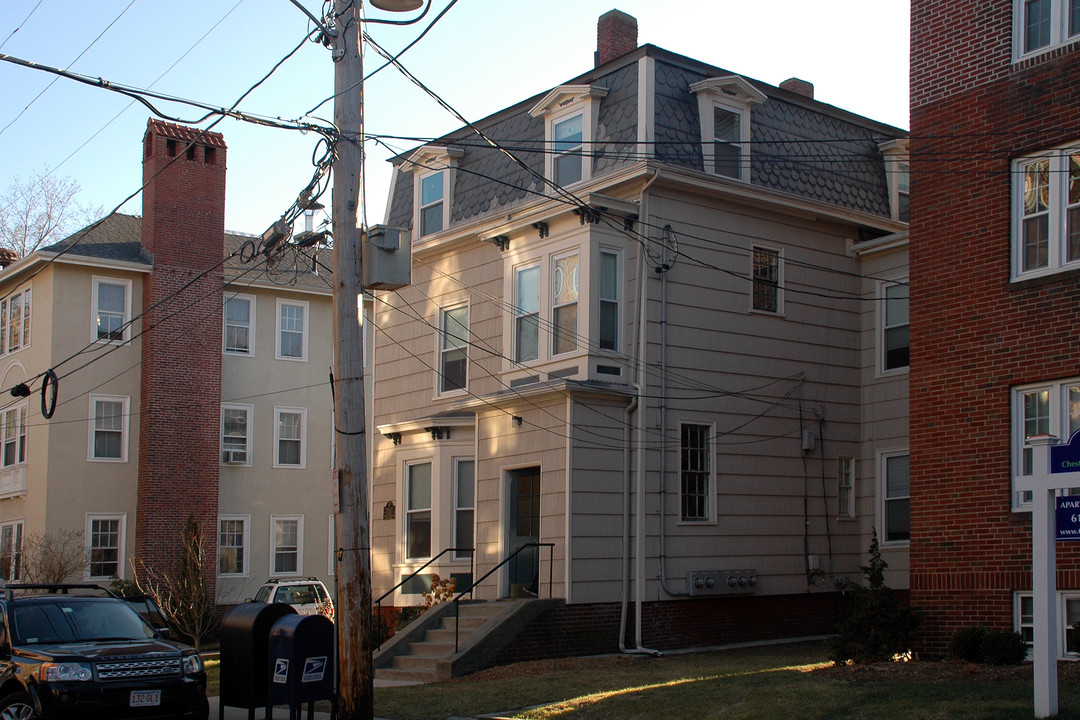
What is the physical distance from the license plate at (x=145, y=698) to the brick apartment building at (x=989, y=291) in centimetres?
933

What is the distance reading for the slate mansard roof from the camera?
65.2ft

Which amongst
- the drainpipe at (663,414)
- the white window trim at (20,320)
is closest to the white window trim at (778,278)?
the drainpipe at (663,414)

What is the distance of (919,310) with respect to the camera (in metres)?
15.6

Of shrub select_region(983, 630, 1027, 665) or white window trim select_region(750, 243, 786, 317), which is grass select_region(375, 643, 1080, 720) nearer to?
shrub select_region(983, 630, 1027, 665)

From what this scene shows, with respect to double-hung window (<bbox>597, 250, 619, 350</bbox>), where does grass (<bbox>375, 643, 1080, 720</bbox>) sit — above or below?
below

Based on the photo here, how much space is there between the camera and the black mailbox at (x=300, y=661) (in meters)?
11.7

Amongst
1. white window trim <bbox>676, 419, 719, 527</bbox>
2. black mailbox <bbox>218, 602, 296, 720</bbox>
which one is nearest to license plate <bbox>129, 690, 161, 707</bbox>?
black mailbox <bbox>218, 602, 296, 720</bbox>

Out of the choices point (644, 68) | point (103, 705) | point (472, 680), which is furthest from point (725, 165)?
point (103, 705)

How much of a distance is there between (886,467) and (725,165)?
6.14 meters

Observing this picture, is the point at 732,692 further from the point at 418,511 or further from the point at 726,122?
the point at 726,122

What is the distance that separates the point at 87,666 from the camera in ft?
37.6

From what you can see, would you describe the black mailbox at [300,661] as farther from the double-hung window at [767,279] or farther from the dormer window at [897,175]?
the dormer window at [897,175]

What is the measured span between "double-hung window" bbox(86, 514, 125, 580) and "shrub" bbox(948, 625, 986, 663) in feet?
76.4

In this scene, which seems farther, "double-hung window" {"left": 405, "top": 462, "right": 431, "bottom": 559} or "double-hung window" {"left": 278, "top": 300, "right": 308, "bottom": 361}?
"double-hung window" {"left": 278, "top": 300, "right": 308, "bottom": 361}
